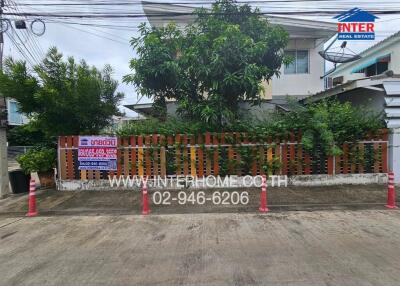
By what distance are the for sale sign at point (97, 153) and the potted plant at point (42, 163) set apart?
1.31 m

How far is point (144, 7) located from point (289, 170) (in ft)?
33.3

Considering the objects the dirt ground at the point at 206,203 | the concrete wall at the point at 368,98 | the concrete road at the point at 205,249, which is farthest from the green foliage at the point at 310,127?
the concrete road at the point at 205,249

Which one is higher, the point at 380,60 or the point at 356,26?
the point at 380,60

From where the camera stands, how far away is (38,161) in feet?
33.1

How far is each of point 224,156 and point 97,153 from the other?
4031 millimetres

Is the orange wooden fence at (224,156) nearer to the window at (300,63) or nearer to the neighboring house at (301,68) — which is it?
the neighboring house at (301,68)

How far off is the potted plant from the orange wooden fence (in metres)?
0.69

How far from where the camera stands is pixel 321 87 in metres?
15.7

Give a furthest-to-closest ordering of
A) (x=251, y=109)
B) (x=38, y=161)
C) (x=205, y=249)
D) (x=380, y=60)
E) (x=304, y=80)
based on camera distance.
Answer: (x=380, y=60) < (x=304, y=80) < (x=251, y=109) < (x=38, y=161) < (x=205, y=249)

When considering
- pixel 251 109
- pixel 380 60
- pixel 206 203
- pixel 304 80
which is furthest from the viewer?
pixel 380 60

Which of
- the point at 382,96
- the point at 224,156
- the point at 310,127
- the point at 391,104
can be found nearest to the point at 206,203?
the point at 224,156

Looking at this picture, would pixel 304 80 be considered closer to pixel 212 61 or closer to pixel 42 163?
pixel 212 61

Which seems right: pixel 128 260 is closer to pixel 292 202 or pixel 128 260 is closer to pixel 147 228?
pixel 147 228

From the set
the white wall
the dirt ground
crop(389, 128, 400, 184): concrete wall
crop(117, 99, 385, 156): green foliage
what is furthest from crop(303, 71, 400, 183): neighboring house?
the white wall
